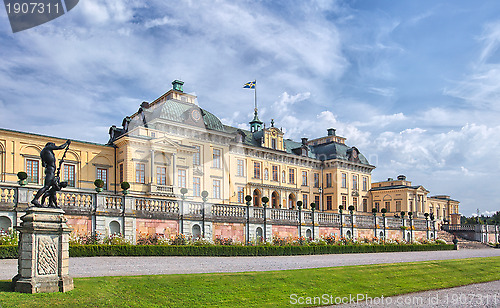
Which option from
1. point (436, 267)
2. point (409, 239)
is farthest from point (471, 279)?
point (409, 239)

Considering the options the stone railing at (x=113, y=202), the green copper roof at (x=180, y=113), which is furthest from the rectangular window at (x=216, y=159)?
the stone railing at (x=113, y=202)

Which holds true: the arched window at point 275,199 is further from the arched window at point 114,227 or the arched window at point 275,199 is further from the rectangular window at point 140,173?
the arched window at point 114,227

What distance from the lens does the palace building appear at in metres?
25.3

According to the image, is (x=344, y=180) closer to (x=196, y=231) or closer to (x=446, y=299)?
(x=196, y=231)

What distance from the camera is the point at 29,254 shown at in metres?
10.7

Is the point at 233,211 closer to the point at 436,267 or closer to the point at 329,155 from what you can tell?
the point at 436,267

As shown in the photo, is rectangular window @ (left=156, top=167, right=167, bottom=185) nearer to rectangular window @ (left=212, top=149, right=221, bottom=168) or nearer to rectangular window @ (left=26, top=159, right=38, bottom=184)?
rectangular window @ (left=212, top=149, right=221, bottom=168)

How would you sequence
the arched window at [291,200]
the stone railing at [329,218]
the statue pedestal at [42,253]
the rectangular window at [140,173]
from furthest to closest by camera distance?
the arched window at [291,200]
the rectangular window at [140,173]
the stone railing at [329,218]
the statue pedestal at [42,253]

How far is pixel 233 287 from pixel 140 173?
29.4 meters

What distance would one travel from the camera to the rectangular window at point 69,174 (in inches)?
1539

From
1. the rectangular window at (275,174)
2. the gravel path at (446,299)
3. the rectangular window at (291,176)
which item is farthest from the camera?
the rectangular window at (291,176)

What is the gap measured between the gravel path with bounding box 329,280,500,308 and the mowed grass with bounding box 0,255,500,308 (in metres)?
0.65

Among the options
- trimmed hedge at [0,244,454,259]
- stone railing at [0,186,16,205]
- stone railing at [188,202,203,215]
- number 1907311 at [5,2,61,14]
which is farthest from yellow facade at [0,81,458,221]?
number 1907311 at [5,2,61,14]

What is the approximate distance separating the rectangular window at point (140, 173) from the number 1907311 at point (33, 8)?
35.3 metres
